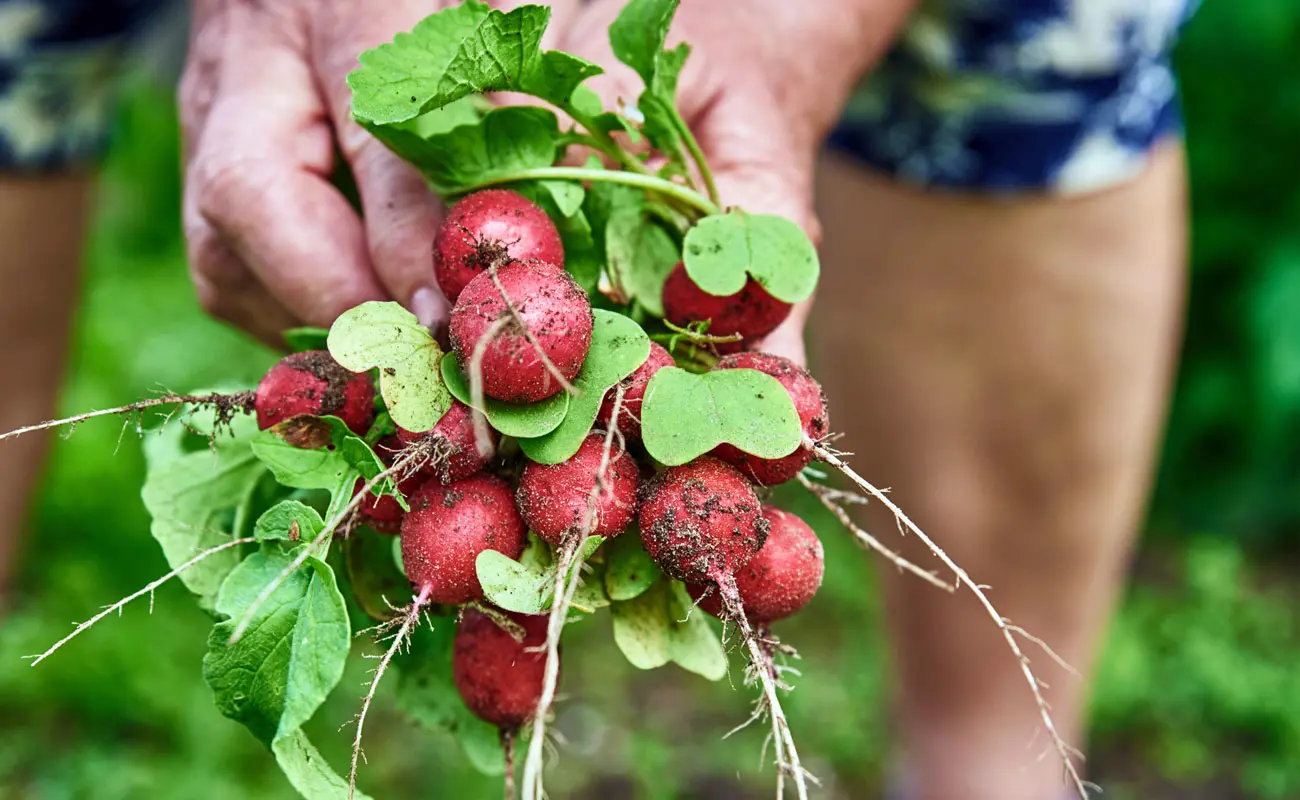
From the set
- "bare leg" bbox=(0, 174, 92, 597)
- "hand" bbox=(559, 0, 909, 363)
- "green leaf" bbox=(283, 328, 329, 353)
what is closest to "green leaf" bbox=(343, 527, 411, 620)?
"green leaf" bbox=(283, 328, 329, 353)

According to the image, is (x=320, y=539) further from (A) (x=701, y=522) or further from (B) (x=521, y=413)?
(A) (x=701, y=522)

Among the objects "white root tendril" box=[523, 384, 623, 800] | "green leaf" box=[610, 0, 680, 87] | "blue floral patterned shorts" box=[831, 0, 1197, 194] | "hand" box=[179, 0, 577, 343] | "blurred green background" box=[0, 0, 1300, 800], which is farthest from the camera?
"blurred green background" box=[0, 0, 1300, 800]

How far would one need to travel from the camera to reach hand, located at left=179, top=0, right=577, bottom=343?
1.12 meters

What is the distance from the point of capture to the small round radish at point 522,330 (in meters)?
0.87

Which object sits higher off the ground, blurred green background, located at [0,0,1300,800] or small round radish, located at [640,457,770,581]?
small round radish, located at [640,457,770,581]

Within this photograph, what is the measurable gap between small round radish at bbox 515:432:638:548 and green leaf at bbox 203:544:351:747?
6.4 inches

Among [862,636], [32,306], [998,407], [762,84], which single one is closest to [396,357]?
[762,84]

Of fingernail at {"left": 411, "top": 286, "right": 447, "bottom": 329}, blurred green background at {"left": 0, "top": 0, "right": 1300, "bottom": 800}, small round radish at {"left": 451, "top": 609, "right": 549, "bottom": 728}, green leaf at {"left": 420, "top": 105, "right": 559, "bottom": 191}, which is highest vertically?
green leaf at {"left": 420, "top": 105, "right": 559, "bottom": 191}

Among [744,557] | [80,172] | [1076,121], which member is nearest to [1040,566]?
[1076,121]

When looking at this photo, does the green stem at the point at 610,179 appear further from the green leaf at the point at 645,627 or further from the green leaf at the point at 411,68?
the green leaf at the point at 645,627

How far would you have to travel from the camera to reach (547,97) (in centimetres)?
104

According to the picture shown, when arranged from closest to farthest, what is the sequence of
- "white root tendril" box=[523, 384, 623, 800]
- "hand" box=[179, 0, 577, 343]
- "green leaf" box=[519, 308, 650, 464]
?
"white root tendril" box=[523, 384, 623, 800] → "green leaf" box=[519, 308, 650, 464] → "hand" box=[179, 0, 577, 343]

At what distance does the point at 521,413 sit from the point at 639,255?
0.83 feet

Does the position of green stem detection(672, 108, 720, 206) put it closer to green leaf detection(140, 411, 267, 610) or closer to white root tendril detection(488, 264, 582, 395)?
white root tendril detection(488, 264, 582, 395)
